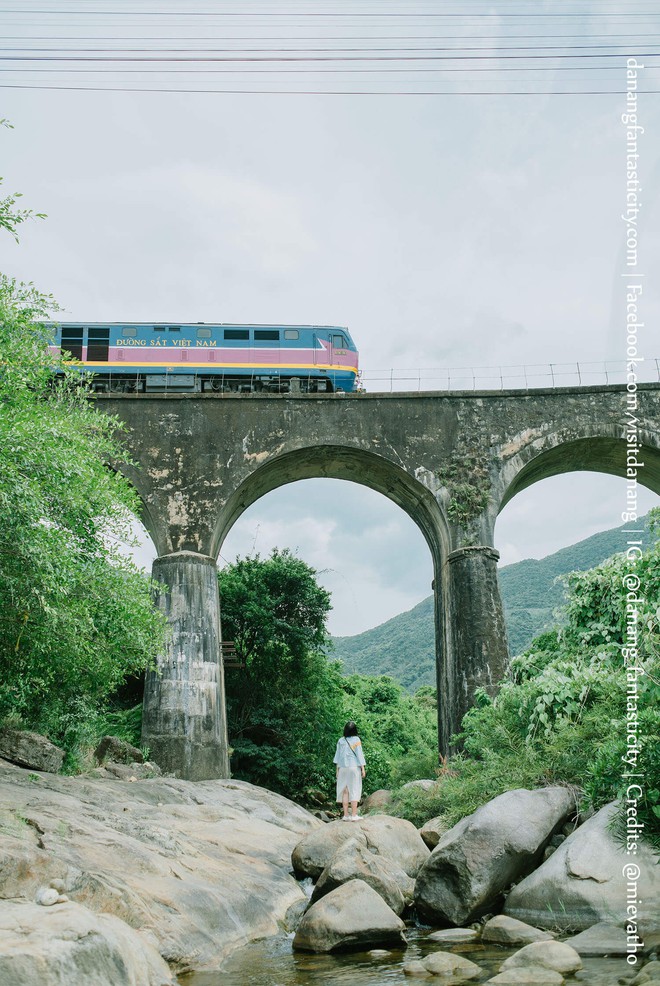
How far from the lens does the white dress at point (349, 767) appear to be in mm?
11719

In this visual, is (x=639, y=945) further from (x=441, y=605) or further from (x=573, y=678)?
(x=441, y=605)

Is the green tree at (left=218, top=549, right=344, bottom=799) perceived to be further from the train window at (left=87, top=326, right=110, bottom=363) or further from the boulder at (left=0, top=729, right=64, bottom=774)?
the boulder at (left=0, top=729, right=64, bottom=774)

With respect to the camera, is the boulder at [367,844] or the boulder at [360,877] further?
the boulder at [367,844]

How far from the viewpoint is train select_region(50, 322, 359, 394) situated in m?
25.7

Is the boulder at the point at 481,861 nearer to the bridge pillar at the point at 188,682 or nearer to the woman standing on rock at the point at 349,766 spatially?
the woman standing on rock at the point at 349,766

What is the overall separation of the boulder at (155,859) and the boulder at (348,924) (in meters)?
0.65

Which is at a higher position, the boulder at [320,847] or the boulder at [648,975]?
the boulder at [320,847]

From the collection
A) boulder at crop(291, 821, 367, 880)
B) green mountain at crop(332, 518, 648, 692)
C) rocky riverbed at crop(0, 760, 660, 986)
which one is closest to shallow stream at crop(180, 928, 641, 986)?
rocky riverbed at crop(0, 760, 660, 986)

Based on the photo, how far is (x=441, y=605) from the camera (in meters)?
17.7

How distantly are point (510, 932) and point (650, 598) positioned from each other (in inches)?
222

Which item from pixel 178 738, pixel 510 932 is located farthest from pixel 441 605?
pixel 510 932

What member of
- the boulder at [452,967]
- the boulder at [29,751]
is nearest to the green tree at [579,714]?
the boulder at [452,967]

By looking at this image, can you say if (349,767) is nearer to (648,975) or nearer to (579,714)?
(579,714)

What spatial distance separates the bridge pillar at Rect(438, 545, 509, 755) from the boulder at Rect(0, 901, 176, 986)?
1148 centimetres
